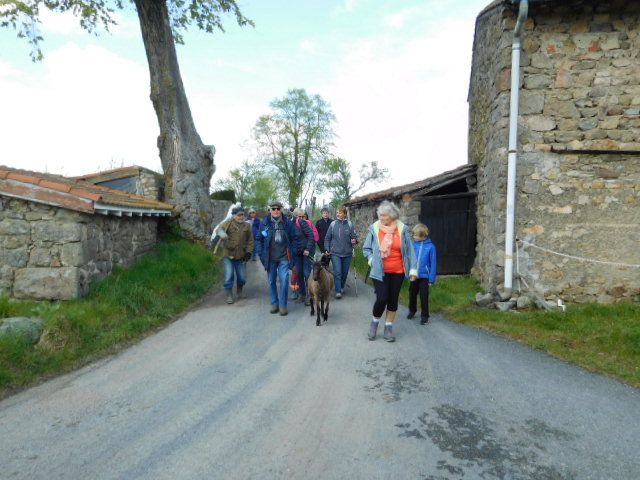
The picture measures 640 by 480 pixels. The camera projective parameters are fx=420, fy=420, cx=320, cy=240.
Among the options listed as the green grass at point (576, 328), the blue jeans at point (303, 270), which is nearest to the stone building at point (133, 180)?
the blue jeans at point (303, 270)

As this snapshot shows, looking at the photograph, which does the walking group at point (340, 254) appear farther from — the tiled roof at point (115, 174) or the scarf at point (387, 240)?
the tiled roof at point (115, 174)

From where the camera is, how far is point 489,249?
8398mm

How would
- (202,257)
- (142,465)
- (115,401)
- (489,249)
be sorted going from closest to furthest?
(142,465)
(115,401)
(489,249)
(202,257)

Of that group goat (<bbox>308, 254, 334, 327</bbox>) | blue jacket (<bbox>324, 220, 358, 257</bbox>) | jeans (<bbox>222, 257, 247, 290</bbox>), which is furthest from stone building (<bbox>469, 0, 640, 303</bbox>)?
jeans (<bbox>222, 257, 247, 290</bbox>)

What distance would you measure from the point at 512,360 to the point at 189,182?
9738 millimetres

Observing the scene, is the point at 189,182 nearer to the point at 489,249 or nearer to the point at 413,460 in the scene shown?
→ the point at 489,249

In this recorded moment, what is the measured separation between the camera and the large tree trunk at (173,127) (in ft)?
37.6

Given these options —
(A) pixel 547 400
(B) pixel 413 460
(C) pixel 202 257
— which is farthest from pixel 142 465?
(C) pixel 202 257

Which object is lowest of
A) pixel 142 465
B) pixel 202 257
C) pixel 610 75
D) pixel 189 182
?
pixel 142 465

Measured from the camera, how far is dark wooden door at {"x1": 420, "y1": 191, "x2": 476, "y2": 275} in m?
10.6

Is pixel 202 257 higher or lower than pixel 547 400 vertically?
higher

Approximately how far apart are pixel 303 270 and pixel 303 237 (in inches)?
28.8

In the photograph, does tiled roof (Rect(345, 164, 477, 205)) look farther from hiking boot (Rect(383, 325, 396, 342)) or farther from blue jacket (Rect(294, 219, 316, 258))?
hiking boot (Rect(383, 325, 396, 342))

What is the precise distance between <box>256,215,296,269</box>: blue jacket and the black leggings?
2158 mm
